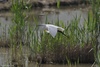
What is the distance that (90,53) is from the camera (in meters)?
7.26

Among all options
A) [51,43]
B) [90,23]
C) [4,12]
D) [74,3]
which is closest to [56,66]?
[51,43]

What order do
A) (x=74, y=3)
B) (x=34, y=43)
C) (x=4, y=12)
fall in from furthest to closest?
(x=74, y=3) < (x=4, y=12) < (x=34, y=43)

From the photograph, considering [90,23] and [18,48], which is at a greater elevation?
[90,23]

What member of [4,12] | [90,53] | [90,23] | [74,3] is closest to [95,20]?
[90,23]

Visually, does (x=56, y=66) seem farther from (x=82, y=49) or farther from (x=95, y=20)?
(x=95, y=20)

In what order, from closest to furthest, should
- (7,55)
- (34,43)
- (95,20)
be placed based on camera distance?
(95,20)
(34,43)
(7,55)

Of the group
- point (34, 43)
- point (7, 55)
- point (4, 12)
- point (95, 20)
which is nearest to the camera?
point (95, 20)

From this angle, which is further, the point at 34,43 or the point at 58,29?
the point at 34,43

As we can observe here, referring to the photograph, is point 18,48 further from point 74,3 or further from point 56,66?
point 74,3

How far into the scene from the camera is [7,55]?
26.2 feet

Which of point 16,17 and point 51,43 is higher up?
point 16,17

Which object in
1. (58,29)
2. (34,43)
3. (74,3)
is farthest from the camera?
(74,3)

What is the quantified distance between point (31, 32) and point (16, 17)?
554 millimetres

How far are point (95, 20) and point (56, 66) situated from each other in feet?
4.19
